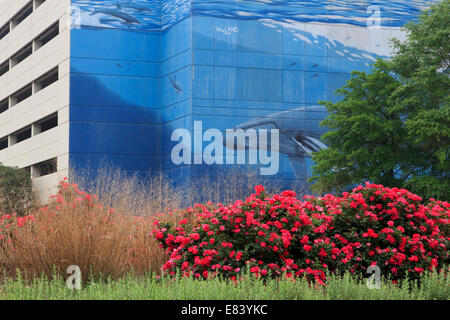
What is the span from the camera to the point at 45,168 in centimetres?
5591

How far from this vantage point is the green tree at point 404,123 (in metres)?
31.3

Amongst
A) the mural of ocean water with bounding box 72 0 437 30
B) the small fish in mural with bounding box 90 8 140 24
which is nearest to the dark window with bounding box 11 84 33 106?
the mural of ocean water with bounding box 72 0 437 30

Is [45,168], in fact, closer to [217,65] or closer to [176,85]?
[176,85]

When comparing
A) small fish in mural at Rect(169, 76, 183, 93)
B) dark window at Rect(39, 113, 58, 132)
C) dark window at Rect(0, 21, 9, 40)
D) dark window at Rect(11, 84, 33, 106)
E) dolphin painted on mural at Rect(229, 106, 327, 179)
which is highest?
dark window at Rect(0, 21, 9, 40)

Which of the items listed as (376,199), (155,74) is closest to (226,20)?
(155,74)

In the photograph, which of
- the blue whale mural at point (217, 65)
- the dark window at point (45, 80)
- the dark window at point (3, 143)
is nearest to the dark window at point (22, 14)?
the dark window at point (45, 80)

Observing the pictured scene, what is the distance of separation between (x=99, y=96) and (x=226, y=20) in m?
10.6

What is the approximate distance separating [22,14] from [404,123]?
42292 millimetres

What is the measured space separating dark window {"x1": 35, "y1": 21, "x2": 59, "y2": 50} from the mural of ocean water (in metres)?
5.96

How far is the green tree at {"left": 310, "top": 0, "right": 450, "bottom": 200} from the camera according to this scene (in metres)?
31.3

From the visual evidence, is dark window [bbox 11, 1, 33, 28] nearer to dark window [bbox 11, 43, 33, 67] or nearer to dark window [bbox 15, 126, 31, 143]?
dark window [bbox 11, 43, 33, 67]

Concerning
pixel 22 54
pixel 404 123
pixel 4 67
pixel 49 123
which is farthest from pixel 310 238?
pixel 4 67

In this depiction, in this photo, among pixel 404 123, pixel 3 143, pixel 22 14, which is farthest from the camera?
pixel 3 143

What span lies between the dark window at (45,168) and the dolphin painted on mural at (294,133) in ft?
52.5
